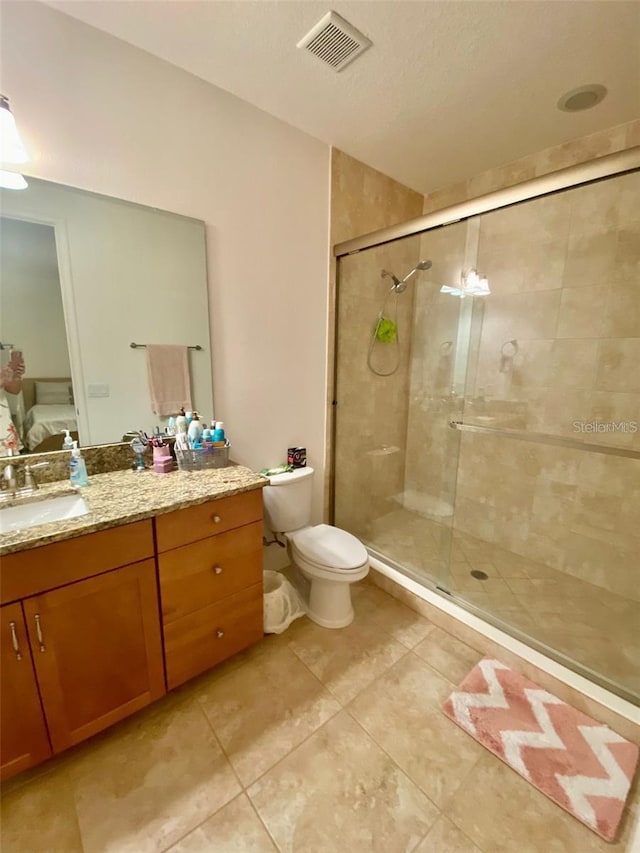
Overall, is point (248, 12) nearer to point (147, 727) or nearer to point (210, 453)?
point (210, 453)

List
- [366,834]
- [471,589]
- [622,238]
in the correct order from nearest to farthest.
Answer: [366,834]
[622,238]
[471,589]

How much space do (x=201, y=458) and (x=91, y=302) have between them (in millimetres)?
738

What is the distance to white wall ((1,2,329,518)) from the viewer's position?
3.98 ft

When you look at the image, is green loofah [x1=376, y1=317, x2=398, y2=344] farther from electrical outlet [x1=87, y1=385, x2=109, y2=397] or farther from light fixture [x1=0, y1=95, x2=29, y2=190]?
light fixture [x1=0, y1=95, x2=29, y2=190]

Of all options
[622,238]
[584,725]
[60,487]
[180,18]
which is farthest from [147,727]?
[622,238]

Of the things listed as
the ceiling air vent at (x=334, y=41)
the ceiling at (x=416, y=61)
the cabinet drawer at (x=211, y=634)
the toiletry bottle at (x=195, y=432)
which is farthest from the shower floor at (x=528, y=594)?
the ceiling air vent at (x=334, y=41)

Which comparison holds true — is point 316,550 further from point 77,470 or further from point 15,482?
point 15,482

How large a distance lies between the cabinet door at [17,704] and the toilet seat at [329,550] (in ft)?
3.36

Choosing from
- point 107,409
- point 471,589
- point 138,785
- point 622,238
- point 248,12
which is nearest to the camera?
point 138,785

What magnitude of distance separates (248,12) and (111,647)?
214 centimetres

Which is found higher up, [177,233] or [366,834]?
[177,233]

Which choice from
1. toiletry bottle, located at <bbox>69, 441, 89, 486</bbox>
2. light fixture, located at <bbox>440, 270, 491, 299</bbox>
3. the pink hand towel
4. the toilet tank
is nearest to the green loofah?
light fixture, located at <bbox>440, 270, 491, 299</bbox>

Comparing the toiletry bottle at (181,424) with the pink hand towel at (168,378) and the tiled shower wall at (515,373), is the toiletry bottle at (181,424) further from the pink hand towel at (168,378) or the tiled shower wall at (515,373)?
the tiled shower wall at (515,373)

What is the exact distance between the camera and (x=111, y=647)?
3.61 ft
